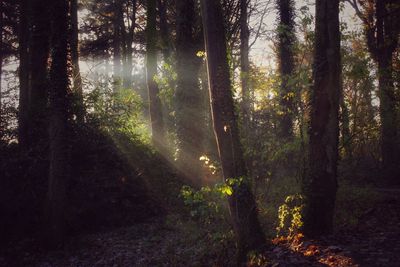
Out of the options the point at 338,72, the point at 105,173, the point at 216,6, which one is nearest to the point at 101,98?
the point at 105,173

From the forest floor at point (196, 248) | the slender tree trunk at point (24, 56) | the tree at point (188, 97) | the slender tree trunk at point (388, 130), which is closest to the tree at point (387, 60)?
the slender tree trunk at point (388, 130)

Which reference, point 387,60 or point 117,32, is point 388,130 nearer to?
point 387,60

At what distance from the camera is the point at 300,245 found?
7531 mm

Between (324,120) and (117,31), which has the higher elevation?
(117,31)

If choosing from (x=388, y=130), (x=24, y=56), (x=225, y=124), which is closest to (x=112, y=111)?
(x=24, y=56)

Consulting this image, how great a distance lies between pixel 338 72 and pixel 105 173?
902 cm

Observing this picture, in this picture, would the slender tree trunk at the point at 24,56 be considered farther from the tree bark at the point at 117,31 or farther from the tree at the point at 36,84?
the tree bark at the point at 117,31

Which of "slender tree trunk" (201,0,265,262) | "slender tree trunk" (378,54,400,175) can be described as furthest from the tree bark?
"slender tree trunk" (201,0,265,262)

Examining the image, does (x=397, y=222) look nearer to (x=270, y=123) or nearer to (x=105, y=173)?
(x=270, y=123)

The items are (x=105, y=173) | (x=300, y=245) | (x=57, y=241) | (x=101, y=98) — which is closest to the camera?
(x=300, y=245)

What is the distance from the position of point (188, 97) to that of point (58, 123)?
16.1 feet

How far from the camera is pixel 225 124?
7566mm

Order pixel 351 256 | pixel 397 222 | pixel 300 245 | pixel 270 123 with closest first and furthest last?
1. pixel 351 256
2. pixel 300 245
3. pixel 397 222
4. pixel 270 123

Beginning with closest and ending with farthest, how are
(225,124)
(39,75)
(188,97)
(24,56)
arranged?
1. (225,124)
2. (188,97)
3. (39,75)
4. (24,56)
